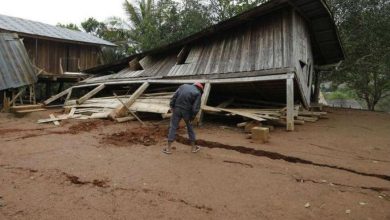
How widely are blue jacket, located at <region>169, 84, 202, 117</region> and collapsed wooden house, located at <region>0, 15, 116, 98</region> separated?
13513 millimetres

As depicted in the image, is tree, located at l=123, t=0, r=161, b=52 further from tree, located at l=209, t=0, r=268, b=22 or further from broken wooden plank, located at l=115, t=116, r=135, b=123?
broken wooden plank, located at l=115, t=116, r=135, b=123

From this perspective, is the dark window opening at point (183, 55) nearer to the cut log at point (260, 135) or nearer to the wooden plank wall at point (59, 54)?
the cut log at point (260, 135)

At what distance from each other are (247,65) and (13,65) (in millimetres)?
10625

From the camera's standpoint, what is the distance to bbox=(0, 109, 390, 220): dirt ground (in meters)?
3.82

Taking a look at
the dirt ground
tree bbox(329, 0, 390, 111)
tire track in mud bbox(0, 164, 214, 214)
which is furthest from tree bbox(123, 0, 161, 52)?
tire track in mud bbox(0, 164, 214, 214)

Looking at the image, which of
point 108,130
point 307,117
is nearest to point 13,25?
point 108,130

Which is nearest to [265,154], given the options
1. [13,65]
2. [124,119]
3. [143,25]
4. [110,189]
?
[110,189]

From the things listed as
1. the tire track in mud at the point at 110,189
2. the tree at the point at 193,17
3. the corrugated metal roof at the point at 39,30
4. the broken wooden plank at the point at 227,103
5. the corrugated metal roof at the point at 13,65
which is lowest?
the tire track in mud at the point at 110,189

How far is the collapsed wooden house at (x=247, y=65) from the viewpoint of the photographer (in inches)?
382

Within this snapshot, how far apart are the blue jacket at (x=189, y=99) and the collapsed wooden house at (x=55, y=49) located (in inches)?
532

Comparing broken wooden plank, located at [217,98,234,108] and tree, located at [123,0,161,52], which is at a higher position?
tree, located at [123,0,161,52]

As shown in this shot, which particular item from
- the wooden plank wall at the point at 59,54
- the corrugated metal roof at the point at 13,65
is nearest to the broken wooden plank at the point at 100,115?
the corrugated metal roof at the point at 13,65

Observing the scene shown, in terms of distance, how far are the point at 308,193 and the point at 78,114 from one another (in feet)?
32.6

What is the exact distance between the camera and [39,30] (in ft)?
62.2
